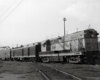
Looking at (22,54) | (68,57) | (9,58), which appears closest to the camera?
(68,57)

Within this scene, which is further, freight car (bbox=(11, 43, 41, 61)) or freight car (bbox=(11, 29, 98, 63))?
freight car (bbox=(11, 43, 41, 61))

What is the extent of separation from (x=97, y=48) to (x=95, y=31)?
76.6 inches

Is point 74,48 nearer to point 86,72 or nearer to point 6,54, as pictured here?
point 86,72

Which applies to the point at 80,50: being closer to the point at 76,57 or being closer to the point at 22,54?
the point at 76,57

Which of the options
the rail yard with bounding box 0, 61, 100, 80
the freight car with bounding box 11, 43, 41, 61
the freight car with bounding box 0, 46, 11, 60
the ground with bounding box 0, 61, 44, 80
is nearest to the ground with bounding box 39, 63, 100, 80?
the rail yard with bounding box 0, 61, 100, 80

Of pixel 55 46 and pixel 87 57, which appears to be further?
pixel 55 46

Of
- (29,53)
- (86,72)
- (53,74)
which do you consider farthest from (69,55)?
(29,53)

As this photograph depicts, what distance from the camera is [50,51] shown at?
2266 centimetres

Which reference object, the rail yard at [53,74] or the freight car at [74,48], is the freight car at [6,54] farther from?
the rail yard at [53,74]

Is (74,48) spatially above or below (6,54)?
above

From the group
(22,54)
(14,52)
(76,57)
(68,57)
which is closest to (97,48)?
(76,57)

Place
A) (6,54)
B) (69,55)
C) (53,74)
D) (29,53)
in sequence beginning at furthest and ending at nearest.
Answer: (6,54), (29,53), (69,55), (53,74)

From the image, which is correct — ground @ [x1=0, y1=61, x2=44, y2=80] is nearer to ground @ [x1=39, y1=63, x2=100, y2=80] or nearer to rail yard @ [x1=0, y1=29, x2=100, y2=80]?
rail yard @ [x1=0, y1=29, x2=100, y2=80]

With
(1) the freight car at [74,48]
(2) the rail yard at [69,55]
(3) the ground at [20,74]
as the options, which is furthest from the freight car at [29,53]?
(3) the ground at [20,74]
